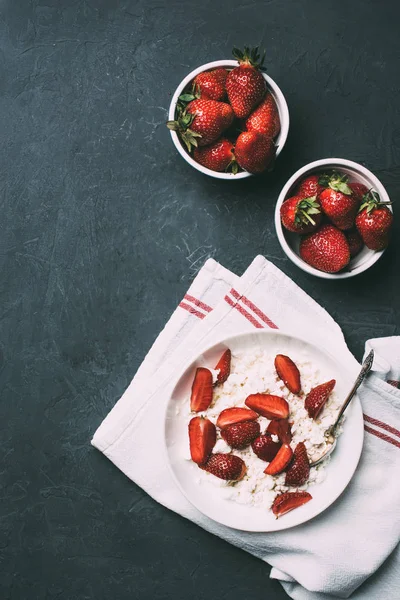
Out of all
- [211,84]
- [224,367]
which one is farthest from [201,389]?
[211,84]

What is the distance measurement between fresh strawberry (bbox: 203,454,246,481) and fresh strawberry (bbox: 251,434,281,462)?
44 mm

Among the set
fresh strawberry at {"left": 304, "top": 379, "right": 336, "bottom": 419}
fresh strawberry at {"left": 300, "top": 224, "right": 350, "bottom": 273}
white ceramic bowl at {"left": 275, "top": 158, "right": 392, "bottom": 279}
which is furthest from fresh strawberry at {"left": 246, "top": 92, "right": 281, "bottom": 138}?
fresh strawberry at {"left": 304, "top": 379, "right": 336, "bottom": 419}

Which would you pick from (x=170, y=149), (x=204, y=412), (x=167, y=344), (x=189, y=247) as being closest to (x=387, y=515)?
(x=204, y=412)

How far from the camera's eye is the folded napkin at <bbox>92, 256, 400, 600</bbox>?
153cm

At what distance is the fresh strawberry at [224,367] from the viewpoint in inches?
59.2

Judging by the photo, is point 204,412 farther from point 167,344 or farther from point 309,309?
point 309,309

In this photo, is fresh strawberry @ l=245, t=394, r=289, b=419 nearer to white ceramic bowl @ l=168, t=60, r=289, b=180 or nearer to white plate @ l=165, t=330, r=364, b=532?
white plate @ l=165, t=330, r=364, b=532

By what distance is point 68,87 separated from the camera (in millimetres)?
1683

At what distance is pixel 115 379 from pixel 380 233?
2.16 feet

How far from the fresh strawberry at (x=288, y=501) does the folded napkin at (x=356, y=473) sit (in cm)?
7

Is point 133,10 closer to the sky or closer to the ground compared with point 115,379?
closer to the sky

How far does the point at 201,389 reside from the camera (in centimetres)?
149

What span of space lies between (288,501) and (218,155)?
0.72 meters

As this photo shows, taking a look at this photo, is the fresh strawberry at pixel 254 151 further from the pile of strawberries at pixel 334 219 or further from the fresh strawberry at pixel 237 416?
the fresh strawberry at pixel 237 416
